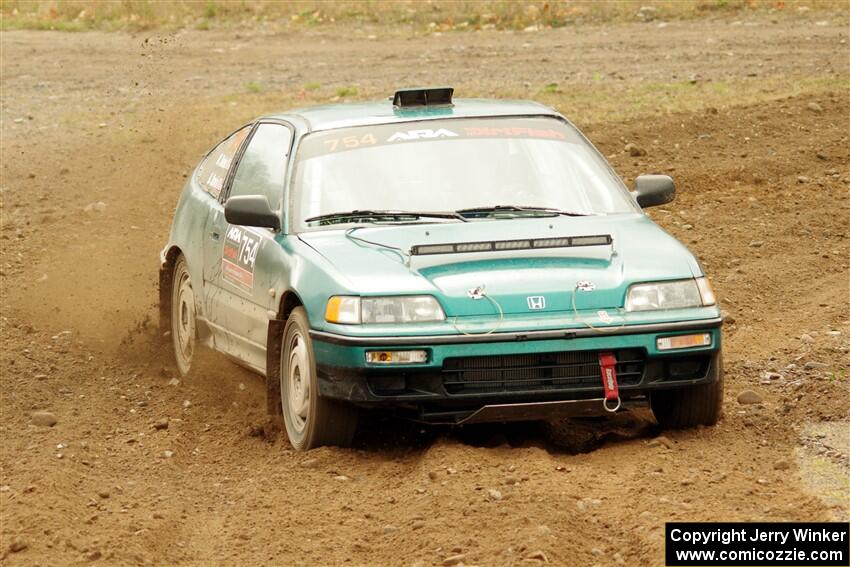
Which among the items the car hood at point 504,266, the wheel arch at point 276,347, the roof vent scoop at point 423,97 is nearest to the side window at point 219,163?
the roof vent scoop at point 423,97

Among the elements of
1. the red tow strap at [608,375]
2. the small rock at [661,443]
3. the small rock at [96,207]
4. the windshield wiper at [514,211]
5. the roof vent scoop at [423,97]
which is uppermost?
the roof vent scoop at [423,97]

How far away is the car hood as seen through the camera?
7141mm

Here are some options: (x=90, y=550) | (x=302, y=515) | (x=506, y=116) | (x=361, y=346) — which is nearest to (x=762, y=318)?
(x=506, y=116)

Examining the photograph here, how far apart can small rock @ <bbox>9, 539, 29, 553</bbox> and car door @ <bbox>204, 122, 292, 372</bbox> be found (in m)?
2.30

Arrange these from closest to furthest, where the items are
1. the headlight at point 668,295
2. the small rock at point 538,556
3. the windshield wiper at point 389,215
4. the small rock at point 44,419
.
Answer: the small rock at point 538,556, the headlight at point 668,295, the windshield wiper at point 389,215, the small rock at point 44,419

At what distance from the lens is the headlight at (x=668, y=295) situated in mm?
7262

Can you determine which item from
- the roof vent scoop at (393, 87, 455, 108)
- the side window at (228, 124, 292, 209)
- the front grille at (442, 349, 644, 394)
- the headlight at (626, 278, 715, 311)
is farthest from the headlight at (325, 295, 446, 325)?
the roof vent scoop at (393, 87, 455, 108)

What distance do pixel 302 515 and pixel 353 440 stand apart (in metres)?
1.12

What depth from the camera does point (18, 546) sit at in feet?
20.1

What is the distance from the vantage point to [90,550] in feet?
20.0

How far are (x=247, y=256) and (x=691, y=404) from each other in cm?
242

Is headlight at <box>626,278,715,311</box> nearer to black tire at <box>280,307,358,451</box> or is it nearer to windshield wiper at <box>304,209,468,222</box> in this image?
windshield wiper at <box>304,209,468,222</box>

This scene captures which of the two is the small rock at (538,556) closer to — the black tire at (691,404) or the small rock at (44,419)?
the black tire at (691,404)

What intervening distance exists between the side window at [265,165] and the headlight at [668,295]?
207 cm
